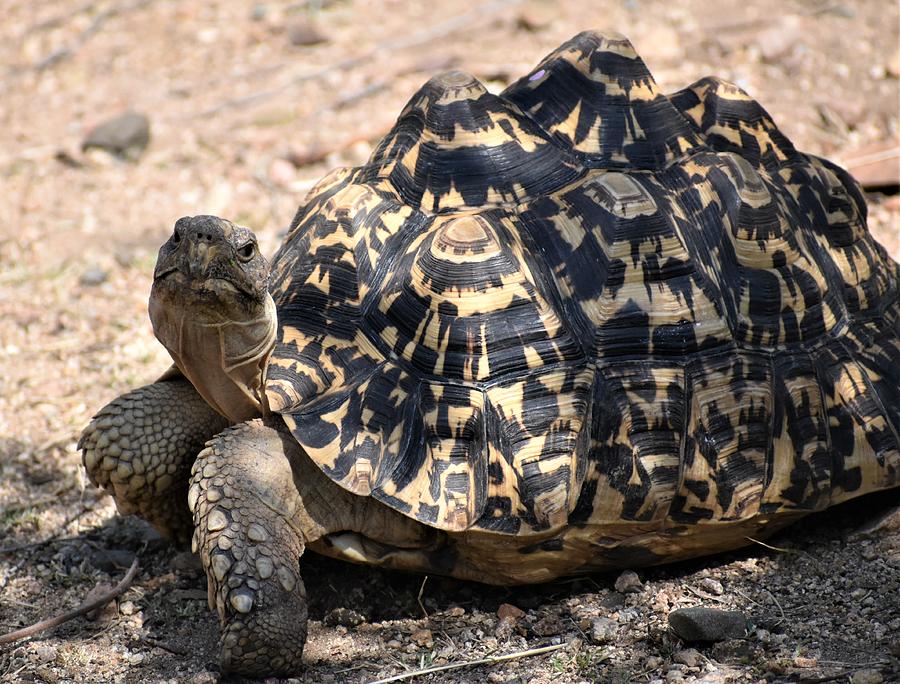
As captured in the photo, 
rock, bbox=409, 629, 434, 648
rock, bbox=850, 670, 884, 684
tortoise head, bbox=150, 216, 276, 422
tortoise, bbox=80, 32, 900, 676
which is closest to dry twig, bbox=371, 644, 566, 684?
rock, bbox=409, 629, 434, 648

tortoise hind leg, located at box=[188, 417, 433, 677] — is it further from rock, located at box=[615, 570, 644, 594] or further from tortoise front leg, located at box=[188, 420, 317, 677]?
rock, located at box=[615, 570, 644, 594]

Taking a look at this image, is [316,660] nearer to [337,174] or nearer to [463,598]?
[463,598]

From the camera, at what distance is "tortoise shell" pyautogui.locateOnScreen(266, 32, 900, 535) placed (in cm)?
288

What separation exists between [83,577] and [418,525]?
48.6 inches

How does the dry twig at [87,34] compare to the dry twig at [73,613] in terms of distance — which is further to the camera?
the dry twig at [87,34]

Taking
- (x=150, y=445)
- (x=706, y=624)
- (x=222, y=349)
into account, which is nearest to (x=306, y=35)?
(x=150, y=445)

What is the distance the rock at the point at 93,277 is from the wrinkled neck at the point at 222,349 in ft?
8.16

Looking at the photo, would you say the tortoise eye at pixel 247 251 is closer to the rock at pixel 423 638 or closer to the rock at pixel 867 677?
the rock at pixel 423 638

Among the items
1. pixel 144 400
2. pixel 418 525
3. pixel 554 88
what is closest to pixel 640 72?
pixel 554 88

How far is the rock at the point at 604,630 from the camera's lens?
9.36 ft

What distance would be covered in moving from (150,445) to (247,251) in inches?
32.7

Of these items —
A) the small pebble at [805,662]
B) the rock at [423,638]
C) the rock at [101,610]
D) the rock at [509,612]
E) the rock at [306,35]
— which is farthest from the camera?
the rock at [306,35]

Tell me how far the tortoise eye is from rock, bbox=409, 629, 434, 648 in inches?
46.8

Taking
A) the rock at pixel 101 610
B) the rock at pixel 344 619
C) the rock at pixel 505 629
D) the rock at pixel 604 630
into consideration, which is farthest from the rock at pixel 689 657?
the rock at pixel 101 610
